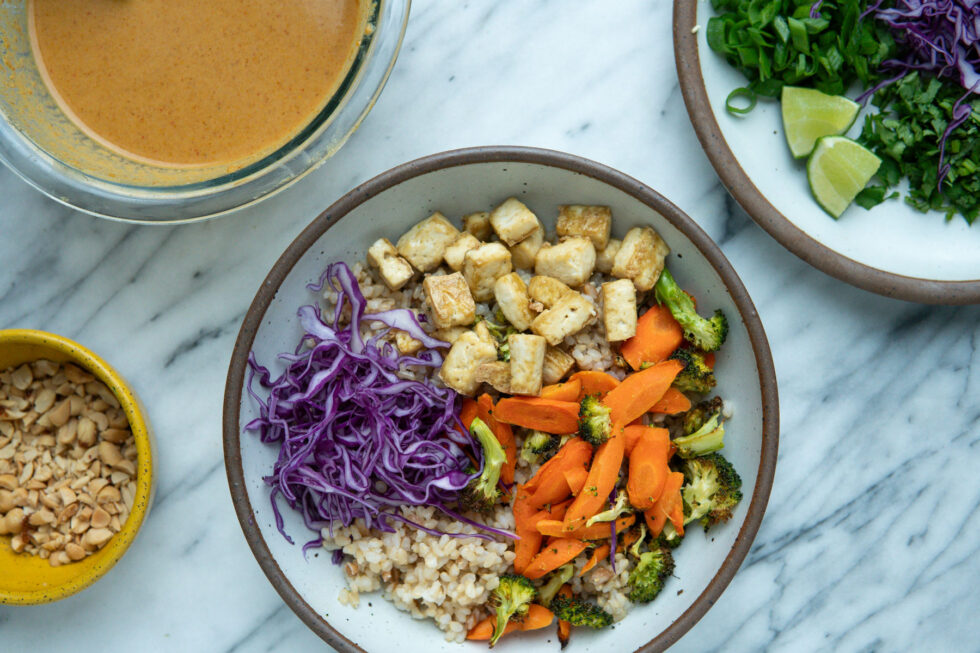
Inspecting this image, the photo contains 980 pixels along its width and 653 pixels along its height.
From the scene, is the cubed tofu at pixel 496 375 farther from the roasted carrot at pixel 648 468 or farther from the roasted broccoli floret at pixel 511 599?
the roasted broccoli floret at pixel 511 599

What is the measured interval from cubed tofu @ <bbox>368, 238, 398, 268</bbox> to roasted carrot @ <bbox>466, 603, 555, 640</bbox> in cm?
111

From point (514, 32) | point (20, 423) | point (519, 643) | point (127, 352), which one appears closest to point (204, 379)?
point (127, 352)

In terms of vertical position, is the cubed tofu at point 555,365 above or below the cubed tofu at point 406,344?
below

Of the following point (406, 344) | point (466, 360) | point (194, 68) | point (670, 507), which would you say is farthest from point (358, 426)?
point (194, 68)

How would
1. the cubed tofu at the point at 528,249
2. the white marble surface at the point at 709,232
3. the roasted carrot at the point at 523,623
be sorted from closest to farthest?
the roasted carrot at the point at 523,623, the cubed tofu at the point at 528,249, the white marble surface at the point at 709,232

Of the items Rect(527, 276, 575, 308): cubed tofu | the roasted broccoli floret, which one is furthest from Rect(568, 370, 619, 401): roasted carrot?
the roasted broccoli floret

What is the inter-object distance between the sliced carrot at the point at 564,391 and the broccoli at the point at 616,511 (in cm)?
31

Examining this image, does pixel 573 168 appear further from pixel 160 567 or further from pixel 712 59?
pixel 160 567

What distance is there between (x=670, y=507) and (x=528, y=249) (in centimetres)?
87

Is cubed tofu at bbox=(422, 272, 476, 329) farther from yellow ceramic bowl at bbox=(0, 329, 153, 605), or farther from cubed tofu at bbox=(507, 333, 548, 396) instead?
yellow ceramic bowl at bbox=(0, 329, 153, 605)

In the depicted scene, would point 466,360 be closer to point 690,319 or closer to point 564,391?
point 564,391

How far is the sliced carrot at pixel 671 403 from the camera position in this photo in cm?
232

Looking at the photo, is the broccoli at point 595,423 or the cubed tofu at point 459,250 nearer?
the broccoli at point 595,423

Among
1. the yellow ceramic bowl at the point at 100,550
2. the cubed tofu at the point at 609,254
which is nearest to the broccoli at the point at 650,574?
the cubed tofu at the point at 609,254
